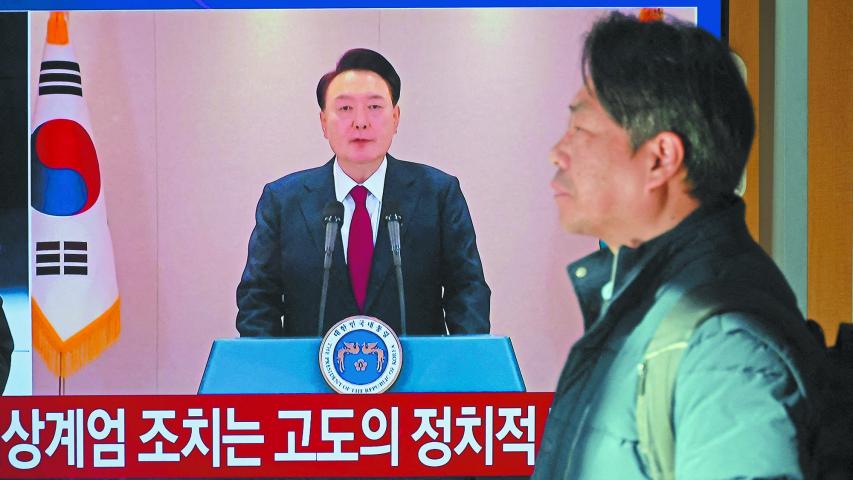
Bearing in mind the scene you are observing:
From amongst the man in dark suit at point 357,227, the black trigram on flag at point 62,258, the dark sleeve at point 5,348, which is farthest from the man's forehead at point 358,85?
the dark sleeve at point 5,348

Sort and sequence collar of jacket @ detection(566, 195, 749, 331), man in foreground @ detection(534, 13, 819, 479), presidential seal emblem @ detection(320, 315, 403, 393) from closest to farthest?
1. man in foreground @ detection(534, 13, 819, 479)
2. collar of jacket @ detection(566, 195, 749, 331)
3. presidential seal emblem @ detection(320, 315, 403, 393)

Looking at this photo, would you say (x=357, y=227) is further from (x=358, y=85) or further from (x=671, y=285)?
(x=671, y=285)

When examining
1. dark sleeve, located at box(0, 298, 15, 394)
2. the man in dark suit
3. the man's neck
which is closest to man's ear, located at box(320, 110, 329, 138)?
the man in dark suit

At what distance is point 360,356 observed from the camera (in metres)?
2.99

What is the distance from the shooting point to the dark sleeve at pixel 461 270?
9.94 ft

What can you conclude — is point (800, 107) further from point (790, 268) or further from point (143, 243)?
point (143, 243)

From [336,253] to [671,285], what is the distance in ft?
6.25

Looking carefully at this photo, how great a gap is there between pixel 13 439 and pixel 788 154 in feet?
8.39

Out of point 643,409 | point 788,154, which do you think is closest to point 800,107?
point 788,154

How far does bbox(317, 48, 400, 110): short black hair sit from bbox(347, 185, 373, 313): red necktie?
0.31m

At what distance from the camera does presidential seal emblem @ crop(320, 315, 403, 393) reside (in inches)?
117

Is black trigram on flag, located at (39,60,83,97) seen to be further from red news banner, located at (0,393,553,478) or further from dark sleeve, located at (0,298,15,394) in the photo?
red news banner, located at (0,393,553,478)

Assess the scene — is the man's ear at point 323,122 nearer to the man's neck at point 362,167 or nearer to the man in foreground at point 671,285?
the man's neck at point 362,167

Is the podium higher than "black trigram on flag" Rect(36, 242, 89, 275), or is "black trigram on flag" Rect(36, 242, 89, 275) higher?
"black trigram on flag" Rect(36, 242, 89, 275)
